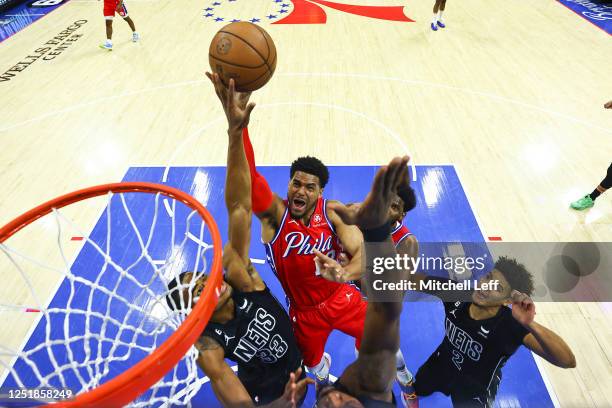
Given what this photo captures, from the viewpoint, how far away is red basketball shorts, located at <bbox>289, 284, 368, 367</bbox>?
8.88 feet

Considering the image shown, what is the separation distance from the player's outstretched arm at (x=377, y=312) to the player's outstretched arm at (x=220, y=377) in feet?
1.82

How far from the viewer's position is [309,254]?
2627mm

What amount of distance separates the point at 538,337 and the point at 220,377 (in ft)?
5.47

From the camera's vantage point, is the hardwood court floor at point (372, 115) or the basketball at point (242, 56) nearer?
the basketball at point (242, 56)

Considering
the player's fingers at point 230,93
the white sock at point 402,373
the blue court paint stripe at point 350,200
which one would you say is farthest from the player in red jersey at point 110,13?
the white sock at point 402,373

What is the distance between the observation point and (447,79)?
6.83m

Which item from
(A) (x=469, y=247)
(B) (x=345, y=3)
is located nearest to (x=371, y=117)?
(A) (x=469, y=247)

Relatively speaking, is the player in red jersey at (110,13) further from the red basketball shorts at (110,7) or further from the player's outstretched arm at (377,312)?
the player's outstretched arm at (377,312)

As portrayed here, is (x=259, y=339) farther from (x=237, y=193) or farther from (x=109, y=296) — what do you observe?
(x=109, y=296)

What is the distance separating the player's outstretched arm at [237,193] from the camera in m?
1.83

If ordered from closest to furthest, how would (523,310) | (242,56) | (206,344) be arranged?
(523,310)
(206,344)
(242,56)

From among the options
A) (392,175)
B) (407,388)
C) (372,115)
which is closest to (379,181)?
(392,175)

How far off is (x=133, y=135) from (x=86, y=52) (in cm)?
369

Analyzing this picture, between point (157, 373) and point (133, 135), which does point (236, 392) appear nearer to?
point (157, 373)
